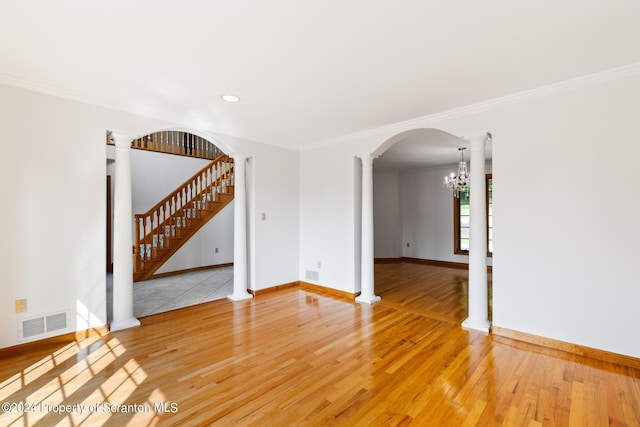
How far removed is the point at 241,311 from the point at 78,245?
2.03 meters

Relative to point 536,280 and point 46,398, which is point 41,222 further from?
point 536,280

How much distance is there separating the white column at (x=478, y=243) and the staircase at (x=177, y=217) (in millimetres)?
5103

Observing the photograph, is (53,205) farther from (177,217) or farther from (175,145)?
(175,145)

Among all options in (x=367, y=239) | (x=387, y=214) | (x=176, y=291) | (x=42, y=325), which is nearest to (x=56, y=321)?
(x=42, y=325)

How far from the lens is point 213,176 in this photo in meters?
7.18

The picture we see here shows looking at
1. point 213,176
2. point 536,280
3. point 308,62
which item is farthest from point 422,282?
point 213,176

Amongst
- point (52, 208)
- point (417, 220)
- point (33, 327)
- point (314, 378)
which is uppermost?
point (52, 208)

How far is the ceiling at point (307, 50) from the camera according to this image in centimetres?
187

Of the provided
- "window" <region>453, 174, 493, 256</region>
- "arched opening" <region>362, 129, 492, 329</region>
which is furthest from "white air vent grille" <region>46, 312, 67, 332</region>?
"window" <region>453, 174, 493, 256</region>

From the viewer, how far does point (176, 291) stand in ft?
17.2

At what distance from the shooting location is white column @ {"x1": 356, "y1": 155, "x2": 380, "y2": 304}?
4.60 m

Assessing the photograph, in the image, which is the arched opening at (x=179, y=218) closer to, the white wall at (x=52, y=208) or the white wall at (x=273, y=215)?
the white wall at (x=273, y=215)

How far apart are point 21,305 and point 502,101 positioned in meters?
5.30

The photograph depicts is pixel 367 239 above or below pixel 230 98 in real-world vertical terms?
below
